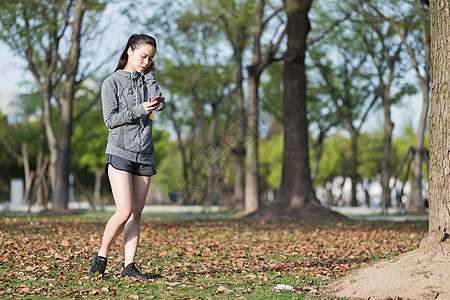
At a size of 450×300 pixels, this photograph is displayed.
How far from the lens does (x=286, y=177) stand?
14.9m

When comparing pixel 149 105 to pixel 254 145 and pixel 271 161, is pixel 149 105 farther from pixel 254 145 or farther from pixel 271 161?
pixel 271 161

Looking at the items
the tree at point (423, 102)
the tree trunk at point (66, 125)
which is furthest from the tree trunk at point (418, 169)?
the tree trunk at point (66, 125)

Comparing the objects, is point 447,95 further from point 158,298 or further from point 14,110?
point 14,110

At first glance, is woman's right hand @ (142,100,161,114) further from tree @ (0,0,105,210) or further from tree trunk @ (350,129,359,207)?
tree trunk @ (350,129,359,207)

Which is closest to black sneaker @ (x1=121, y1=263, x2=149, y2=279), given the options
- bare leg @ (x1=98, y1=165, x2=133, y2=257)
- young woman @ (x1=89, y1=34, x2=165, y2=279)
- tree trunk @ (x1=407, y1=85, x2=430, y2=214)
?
young woman @ (x1=89, y1=34, x2=165, y2=279)

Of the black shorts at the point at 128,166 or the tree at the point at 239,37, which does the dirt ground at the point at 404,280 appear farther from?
the tree at the point at 239,37

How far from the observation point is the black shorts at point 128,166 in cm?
505

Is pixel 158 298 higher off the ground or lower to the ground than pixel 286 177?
lower

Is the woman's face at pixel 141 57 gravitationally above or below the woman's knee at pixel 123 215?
above

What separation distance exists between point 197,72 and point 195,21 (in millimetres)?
3868

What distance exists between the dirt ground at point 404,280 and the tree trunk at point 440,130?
23 centimetres

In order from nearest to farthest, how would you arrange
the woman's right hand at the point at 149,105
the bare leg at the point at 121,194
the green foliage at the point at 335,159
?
the woman's right hand at the point at 149,105 < the bare leg at the point at 121,194 < the green foliage at the point at 335,159

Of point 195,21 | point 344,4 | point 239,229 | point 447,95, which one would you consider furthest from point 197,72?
point 447,95

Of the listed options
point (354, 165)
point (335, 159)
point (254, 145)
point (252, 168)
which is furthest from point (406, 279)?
point (335, 159)
